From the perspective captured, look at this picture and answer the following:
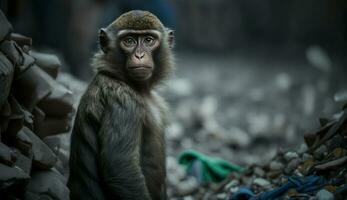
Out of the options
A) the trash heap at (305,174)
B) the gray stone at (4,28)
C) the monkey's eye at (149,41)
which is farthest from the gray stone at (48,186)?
the trash heap at (305,174)

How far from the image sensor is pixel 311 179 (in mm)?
4832

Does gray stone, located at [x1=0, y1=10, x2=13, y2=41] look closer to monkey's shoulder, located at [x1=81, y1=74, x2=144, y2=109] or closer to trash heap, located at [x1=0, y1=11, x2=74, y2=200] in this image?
trash heap, located at [x1=0, y1=11, x2=74, y2=200]

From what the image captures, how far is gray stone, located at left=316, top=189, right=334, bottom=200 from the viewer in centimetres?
438

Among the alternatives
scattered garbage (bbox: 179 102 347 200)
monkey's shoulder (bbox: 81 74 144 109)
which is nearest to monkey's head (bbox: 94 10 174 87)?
monkey's shoulder (bbox: 81 74 144 109)

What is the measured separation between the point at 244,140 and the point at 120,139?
536 centimetres

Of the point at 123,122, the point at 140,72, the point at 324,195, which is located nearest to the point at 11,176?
the point at 123,122

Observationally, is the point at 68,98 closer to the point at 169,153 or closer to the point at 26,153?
the point at 26,153

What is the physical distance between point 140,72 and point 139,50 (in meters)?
0.15

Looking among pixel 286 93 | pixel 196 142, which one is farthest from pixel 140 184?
pixel 286 93

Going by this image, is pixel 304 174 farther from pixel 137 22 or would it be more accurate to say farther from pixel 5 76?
pixel 5 76

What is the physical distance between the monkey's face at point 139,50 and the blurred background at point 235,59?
12.9ft

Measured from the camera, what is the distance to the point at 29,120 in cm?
495

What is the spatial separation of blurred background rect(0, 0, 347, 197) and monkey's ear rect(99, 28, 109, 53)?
3827 mm

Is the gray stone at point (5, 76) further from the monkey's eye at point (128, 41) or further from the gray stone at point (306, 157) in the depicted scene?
the gray stone at point (306, 157)
